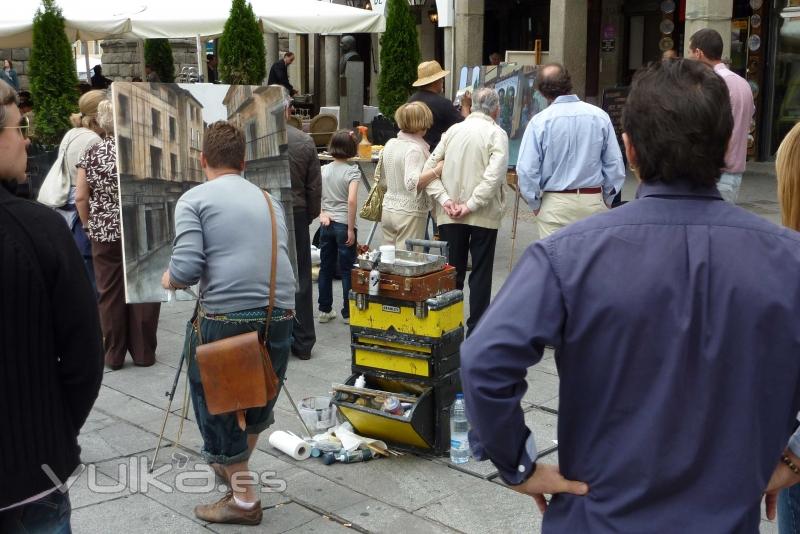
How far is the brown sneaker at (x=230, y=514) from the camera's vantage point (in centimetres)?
458

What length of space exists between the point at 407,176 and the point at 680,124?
215 inches

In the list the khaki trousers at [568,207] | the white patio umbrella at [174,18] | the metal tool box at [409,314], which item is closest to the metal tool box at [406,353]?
the metal tool box at [409,314]

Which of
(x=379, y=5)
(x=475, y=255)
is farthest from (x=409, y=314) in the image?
(x=379, y=5)

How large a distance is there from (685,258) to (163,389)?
5213 millimetres

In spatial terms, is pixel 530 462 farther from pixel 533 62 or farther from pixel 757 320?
pixel 533 62

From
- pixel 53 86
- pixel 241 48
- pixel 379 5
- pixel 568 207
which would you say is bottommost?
pixel 568 207

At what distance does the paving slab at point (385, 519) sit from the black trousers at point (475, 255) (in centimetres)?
270

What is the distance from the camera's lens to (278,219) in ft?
15.1

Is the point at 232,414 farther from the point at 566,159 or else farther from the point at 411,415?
the point at 566,159

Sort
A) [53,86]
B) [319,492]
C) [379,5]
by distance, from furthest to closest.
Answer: [379,5] < [53,86] < [319,492]

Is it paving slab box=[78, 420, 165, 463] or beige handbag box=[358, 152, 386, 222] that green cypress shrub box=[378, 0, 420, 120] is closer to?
beige handbag box=[358, 152, 386, 222]

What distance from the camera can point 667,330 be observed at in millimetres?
2037

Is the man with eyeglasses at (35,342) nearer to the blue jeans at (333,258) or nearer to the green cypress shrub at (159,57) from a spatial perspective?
the blue jeans at (333,258)

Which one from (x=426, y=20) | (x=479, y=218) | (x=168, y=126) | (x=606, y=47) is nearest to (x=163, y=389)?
(x=168, y=126)
